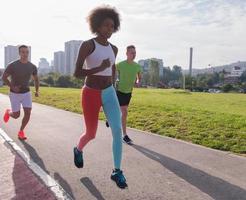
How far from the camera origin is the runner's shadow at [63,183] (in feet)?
17.0

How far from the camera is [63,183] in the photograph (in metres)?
A: 5.50

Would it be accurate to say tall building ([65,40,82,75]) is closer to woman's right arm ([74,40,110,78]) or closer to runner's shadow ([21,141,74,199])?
runner's shadow ([21,141,74,199])

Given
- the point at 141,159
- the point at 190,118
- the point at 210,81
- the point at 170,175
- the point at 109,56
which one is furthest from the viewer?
the point at 210,81

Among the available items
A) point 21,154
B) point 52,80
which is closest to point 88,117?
point 21,154

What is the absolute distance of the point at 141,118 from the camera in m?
12.9

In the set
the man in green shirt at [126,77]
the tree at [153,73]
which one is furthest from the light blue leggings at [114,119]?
the tree at [153,73]

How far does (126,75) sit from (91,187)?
389cm

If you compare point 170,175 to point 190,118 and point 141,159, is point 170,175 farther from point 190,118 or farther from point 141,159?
point 190,118

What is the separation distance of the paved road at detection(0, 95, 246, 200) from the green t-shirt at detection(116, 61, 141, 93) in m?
1.10

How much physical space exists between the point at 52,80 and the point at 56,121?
8677 cm

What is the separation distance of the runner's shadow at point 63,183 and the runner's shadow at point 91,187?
214 millimetres

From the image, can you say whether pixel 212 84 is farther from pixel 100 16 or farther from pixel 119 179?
pixel 119 179

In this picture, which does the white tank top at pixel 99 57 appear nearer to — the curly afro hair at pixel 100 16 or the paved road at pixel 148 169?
the curly afro hair at pixel 100 16

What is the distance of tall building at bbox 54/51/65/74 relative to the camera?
550 ft
